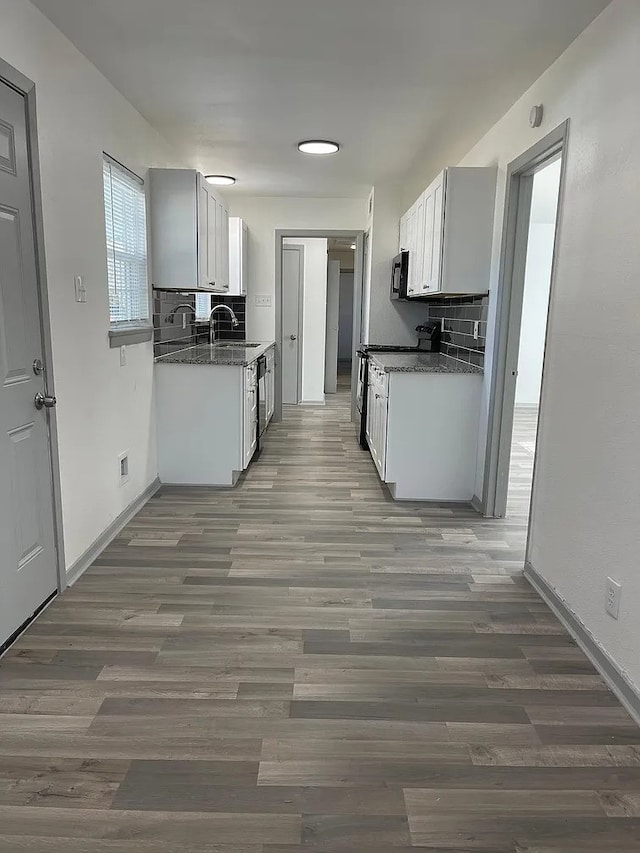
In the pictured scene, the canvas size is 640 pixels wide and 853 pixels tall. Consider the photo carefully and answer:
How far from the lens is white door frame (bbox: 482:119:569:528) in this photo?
3447mm

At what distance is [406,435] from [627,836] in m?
2.78

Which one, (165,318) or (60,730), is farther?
(165,318)

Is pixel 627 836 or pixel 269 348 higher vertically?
pixel 269 348

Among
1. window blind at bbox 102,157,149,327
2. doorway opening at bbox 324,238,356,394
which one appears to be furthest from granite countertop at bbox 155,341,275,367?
doorway opening at bbox 324,238,356,394

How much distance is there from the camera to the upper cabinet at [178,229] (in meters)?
4.09

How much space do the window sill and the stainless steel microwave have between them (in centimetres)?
238

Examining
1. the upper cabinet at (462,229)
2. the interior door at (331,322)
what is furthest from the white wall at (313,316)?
the upper cabinet at (462,229)

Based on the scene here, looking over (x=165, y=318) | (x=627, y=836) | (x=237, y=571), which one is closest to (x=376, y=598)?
(x=237, y=571)

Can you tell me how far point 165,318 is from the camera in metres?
4.58

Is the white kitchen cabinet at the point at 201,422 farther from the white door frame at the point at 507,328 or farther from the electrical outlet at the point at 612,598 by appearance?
the electrical outlet at the point at 612,598

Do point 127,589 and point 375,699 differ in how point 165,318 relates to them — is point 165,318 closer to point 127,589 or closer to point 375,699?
point 127,589

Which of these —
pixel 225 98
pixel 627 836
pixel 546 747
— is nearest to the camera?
pixel 627 836

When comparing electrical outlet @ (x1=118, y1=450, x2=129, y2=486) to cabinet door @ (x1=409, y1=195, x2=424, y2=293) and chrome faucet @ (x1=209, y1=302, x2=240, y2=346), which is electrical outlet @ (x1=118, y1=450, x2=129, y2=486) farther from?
chrome faucet @ (x1=209, y1=302, x2=240, y2=346)

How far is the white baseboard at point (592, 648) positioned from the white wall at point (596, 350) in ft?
0.11
